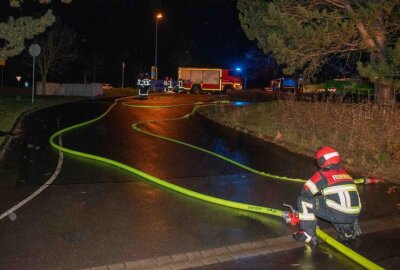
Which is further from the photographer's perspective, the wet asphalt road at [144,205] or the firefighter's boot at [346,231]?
the firefighter's boot at [346,231]

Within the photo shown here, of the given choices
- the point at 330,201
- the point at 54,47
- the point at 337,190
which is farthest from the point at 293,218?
the point at 54,47

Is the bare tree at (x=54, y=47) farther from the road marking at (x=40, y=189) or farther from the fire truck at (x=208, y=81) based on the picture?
the road marking at (x=40, y=189)

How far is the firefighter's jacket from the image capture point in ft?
19.6

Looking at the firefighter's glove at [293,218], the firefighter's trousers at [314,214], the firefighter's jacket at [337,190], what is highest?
the firefighter's jacket at [337,190]

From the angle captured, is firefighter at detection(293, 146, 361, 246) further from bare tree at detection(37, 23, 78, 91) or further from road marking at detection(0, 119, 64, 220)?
bare tree at detection(37, 23, 78, 91)

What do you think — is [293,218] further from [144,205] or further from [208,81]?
[208,81]

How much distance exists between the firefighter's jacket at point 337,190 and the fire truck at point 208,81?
35.8m

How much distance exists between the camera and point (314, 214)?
246 inches

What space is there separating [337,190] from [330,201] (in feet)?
0.59

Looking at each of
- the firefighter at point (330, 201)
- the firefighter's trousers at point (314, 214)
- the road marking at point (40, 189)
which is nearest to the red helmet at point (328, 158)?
the firefighter at point (330, 201)

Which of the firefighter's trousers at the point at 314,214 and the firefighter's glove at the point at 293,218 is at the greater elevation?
the firefighter's trousers at the point at 314,214

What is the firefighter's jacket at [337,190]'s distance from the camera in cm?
596

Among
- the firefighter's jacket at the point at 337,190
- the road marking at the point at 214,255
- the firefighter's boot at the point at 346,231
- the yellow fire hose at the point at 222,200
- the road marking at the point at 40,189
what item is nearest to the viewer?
the road marking at the point at 214,255

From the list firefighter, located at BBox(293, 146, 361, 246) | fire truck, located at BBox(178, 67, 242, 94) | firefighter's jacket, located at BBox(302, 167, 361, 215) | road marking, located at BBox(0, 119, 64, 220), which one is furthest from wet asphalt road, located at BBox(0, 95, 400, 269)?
fire truck, located at BBox(178, 67, 242, 94)
